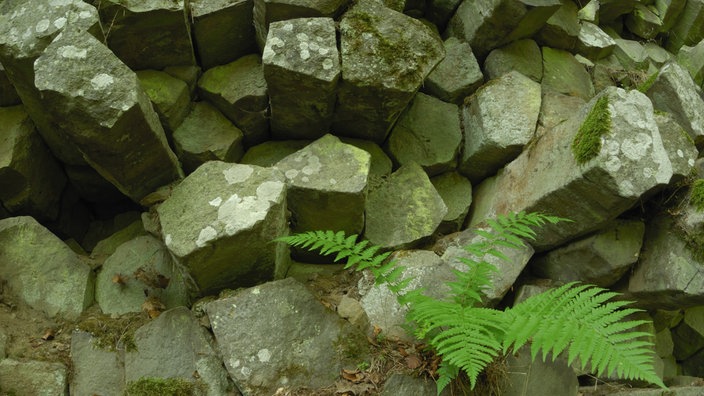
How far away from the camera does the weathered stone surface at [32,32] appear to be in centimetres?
480

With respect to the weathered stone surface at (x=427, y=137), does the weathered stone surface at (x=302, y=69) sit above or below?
above

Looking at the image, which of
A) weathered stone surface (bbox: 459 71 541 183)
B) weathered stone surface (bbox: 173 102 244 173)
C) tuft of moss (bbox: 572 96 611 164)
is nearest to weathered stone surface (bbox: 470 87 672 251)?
tuft of moss (bbox: 572 96 611 164)

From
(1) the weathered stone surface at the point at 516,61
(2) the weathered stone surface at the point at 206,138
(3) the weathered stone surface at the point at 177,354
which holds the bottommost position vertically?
(3) the weathered stone surface at the point at 177,354

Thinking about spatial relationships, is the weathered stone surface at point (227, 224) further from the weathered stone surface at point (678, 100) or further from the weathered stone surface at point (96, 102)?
the weathered stone surface at point (678, 100)

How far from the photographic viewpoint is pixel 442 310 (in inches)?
145

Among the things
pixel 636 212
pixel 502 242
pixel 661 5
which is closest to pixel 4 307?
pixel 502 242

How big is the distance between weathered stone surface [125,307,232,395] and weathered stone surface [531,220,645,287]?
A: 10.5ft

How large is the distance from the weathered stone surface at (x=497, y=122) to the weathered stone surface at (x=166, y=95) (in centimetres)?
307

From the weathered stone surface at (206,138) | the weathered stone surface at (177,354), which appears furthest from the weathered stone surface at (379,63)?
the weathered stone surface at (177,354)

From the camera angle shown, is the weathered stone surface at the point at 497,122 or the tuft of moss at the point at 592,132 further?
the weathered stone surface at the point at 497,122

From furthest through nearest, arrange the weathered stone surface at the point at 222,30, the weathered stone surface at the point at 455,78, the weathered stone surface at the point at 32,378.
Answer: the weathered stone surface at the point at 455,78
the weathered stone surface at the point at 222,30
the weathered stone surface at the point at 32,378

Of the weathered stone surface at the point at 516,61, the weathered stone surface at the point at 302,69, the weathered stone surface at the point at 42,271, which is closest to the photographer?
the weathered stone surface at the point at 42,271

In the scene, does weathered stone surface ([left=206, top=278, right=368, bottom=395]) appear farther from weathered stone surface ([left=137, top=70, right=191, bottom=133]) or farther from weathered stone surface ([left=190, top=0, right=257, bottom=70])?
weathered stone surface ([left=190, top=0, right=257, bottom=70])

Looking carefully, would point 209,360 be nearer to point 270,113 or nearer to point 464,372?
point 464,372
